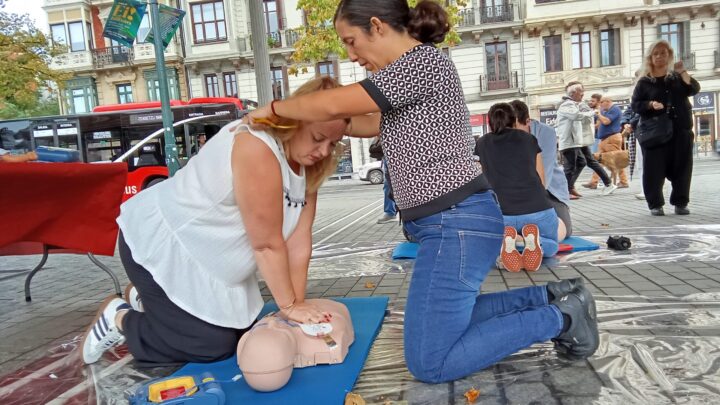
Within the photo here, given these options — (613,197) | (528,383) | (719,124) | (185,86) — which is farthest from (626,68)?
(528,383)

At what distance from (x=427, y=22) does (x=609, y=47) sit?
27.1m

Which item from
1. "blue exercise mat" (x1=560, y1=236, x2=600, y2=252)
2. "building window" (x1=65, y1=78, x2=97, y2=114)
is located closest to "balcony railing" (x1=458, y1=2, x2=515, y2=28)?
"building window" (x1=65, y1=78, x2=97, y2=114)

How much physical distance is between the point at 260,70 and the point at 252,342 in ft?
19.1

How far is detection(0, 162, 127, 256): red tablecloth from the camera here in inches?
129

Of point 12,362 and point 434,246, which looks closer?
point 434,246

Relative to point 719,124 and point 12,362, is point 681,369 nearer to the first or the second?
point 12,362

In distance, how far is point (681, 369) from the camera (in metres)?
2.08

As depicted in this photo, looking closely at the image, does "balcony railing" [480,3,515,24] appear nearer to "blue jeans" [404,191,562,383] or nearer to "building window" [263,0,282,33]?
"building window" [263,0,282,33]

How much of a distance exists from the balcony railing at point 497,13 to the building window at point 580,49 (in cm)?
320

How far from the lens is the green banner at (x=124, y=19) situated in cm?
974

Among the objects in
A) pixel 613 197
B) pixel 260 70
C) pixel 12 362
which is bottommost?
pixel 613 197

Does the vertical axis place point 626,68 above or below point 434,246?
above

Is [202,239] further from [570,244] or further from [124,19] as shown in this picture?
[124,19]

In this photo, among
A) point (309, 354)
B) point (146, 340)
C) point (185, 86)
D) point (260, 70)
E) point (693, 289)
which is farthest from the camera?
point (185, 86)
